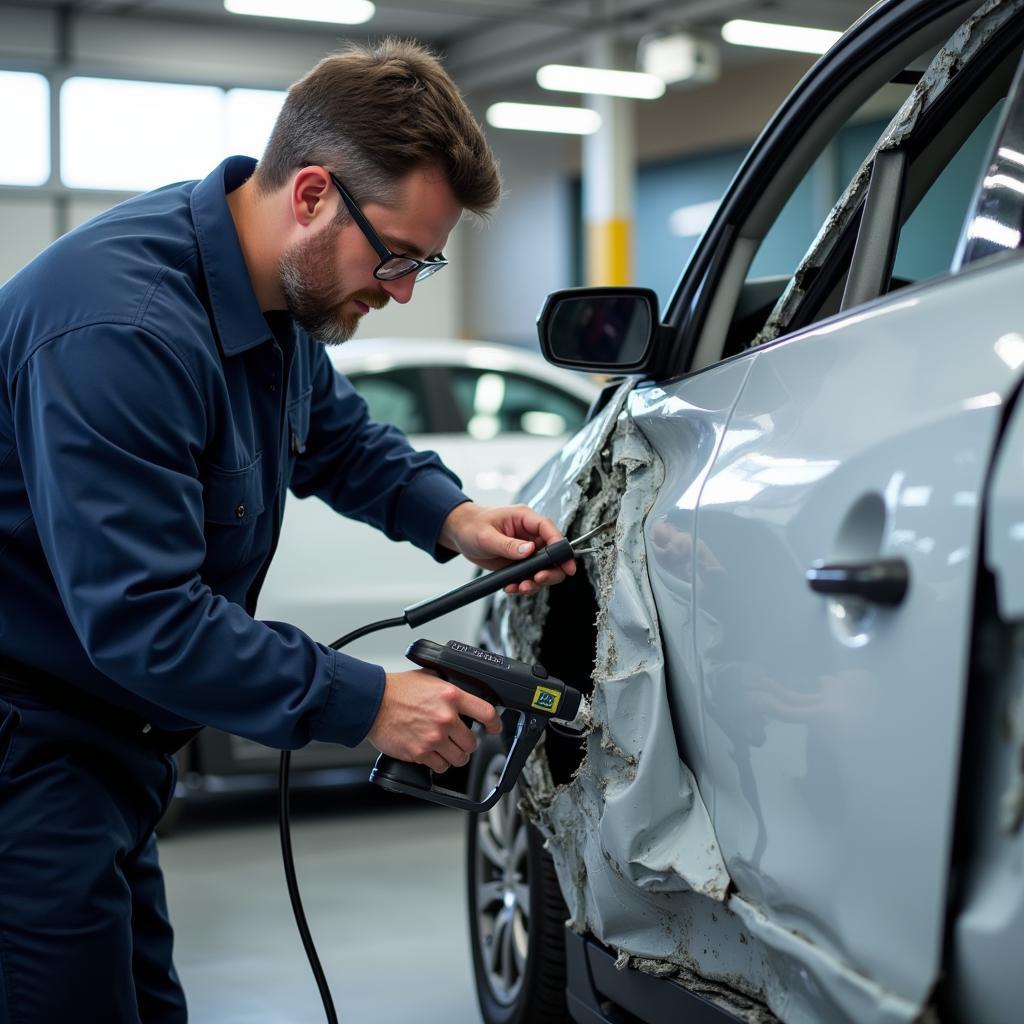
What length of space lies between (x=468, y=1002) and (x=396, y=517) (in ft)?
4.35

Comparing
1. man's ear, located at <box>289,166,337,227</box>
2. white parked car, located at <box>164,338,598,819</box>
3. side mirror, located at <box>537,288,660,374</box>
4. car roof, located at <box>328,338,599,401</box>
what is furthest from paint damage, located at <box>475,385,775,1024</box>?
car roof, located at <box>328,338,599,401</box>

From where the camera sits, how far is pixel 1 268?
13703 millimetres

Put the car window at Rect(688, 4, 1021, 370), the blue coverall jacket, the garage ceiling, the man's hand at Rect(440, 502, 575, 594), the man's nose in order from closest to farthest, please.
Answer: the blue coverall jacket, the car window at Rect(688, 4, 1021, 370), the man's nose, the man's hand at Rect(440, 502, 575, 594), the garage ceiling

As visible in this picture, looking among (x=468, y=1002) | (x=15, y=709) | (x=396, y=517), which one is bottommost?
(x=468, y=1002)

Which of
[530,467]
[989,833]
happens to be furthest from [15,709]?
[530,467]

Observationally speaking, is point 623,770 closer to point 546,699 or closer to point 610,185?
point 546,699

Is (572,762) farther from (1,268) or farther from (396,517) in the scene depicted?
(1,268)

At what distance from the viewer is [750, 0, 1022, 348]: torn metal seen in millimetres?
1719

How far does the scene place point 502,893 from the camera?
280 centimetres

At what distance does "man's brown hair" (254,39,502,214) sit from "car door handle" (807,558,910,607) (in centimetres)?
90

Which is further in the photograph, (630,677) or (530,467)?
(530,467)

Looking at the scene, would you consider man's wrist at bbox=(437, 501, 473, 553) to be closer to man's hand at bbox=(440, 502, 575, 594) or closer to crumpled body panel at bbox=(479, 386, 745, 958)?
man's hand at bbox=(440, 502, 575, 594)

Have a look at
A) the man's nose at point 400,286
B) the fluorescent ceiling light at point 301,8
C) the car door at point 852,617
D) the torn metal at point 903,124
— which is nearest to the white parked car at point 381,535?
the man's nose at point 400,286

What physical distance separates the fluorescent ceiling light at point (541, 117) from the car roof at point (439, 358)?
26.7 ft
